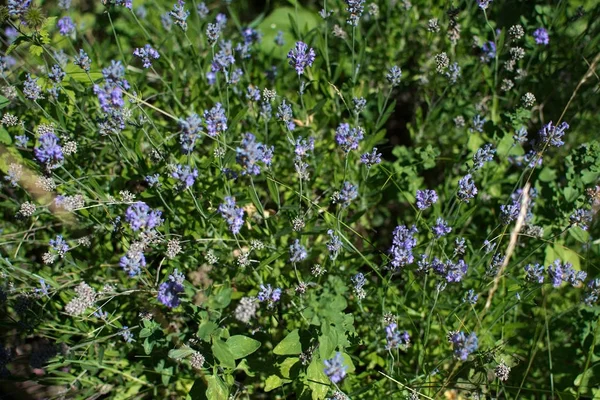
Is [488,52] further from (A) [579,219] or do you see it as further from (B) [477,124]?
(A) [579,219]

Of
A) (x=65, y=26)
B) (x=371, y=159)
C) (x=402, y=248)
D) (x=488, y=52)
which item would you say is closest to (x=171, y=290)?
(x=402, y=248)

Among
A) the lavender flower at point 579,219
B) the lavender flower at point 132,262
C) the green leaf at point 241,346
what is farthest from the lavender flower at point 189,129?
the lavender flower at point 579,219

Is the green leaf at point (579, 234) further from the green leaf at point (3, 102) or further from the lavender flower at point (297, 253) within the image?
the green leaf at point (3, 102)

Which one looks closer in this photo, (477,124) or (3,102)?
(3,102)

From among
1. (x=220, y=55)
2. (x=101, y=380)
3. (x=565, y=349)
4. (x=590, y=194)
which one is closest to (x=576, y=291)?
(x=565, y=349)

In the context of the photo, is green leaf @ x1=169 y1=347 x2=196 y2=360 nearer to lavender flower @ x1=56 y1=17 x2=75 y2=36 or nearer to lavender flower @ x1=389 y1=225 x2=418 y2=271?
lavender flower @ x1=389 y1=225 x2=418 y2=271

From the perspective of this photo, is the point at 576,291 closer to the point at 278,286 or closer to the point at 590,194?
the point at 590,194

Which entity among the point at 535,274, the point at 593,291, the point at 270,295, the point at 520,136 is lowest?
the point at 270,295
